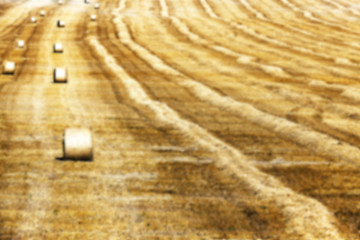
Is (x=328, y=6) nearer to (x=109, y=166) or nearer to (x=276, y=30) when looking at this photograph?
(x=276, y=30)

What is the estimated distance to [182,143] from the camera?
442 inches

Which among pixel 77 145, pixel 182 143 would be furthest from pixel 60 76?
pixel 77 145

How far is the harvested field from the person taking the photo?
7.55 metres

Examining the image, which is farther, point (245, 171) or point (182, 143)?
point (182, 143)

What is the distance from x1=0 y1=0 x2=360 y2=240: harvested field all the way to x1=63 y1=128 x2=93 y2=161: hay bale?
0.08 ft

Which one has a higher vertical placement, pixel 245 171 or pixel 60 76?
pixel 245 171

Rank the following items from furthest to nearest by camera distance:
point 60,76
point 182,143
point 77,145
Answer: point 60,76, point 182,143, point 77,145

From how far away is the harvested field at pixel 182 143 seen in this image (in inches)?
297

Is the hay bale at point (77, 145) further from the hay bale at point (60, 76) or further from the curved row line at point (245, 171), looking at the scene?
the hay bale at point (60, 76)

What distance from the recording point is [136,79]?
18797mm

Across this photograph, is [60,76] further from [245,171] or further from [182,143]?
[245,171]

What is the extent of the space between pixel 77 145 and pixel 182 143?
2482 millimetres

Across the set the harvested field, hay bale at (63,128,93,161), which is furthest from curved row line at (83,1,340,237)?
hay bale at (63,128,93,161)

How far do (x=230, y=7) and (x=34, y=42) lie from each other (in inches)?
894
